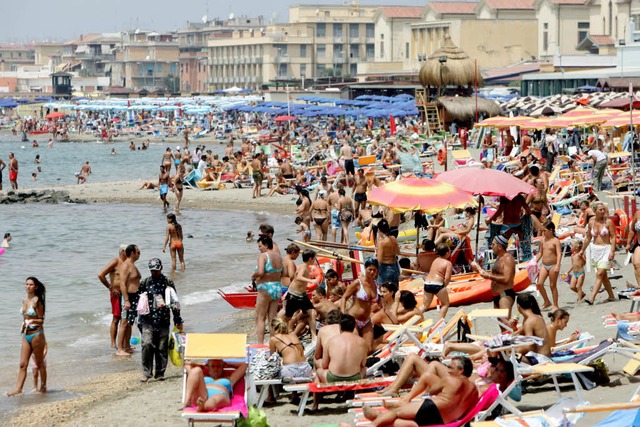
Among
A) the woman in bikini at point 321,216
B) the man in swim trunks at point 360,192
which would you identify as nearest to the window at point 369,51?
the man in swim trunks at point 360,192

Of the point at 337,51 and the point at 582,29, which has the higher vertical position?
the point at 337,51

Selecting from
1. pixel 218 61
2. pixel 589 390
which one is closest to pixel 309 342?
pixel 589 390

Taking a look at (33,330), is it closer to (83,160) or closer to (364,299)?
(364,299)

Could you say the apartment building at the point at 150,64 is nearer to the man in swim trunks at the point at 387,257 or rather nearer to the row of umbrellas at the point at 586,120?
the row of umbrellas at the point at 586,120

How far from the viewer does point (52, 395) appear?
11.2 m

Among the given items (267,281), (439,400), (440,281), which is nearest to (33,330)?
(267,281)

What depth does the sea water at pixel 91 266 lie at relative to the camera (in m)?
13.4

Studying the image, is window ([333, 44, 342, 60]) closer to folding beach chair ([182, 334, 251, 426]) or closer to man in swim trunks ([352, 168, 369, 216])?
man in swim trunks ([352, 168, 369, 216])

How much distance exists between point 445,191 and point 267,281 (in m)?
2.93

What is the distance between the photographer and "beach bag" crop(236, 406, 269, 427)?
840 cm

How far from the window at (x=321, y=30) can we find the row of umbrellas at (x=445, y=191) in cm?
11124

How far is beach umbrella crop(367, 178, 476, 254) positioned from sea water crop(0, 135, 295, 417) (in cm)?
287

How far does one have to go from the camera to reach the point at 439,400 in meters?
7.82

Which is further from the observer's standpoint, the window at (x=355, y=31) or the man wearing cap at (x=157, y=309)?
the window at (x=355, y=31)
